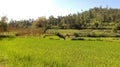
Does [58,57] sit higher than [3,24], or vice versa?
[3,24]

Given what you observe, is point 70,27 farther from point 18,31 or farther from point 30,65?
point 30,65

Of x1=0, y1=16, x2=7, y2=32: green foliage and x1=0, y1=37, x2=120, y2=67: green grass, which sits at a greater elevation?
x1=0, y1=16, x2=7, y2=32: green foliage

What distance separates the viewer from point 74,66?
1581cm

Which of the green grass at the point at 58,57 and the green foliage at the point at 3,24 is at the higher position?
the green foliage at the point at 3,24

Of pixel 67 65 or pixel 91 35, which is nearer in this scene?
pixel 67 65

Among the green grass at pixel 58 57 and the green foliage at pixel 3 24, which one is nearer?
the green grass at pixel 58 57

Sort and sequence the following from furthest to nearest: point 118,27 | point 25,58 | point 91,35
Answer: point 118,27 → point 91,35 → point 25,58

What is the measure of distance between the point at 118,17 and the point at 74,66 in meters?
136

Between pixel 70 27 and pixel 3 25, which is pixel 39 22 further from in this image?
pixel 3 25

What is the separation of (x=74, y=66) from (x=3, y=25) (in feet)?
209

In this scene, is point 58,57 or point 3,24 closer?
point 58,57

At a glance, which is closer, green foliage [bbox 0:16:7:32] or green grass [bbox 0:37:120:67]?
green grass [bbox 0:37:120:67]

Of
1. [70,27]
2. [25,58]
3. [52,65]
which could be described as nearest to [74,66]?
[52,65]

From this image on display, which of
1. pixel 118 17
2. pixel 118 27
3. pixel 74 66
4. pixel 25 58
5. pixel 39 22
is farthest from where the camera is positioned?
pixel 118 17
